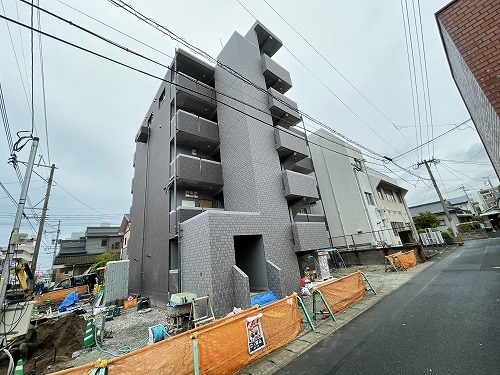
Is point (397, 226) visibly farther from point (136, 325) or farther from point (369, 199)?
point (136, 325)

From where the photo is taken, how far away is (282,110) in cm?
1592

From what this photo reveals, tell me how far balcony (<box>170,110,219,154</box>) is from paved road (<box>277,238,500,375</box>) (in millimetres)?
13631

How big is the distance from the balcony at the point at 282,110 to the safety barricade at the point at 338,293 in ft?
37.3

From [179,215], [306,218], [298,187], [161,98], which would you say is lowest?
[306,218]

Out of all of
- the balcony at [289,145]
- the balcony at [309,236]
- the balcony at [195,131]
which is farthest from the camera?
the balcony at [289,145]

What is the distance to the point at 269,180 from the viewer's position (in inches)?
520

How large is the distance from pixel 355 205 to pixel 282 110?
1222cm

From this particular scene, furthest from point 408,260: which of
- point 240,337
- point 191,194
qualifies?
point 191,194

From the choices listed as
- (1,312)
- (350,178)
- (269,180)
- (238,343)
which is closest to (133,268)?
(1,312)

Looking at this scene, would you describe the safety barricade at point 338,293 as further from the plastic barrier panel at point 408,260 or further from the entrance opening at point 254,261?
the plastic barrier panel at point 408,260

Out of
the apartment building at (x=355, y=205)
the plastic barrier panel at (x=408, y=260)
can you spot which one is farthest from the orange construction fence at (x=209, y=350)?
the apartment building at (x=355, y=205)

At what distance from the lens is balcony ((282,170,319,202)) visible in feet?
44.4

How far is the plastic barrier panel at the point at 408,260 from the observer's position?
1375 centimetres

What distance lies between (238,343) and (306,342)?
2.04 metres
